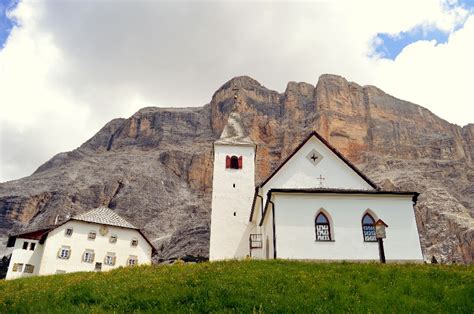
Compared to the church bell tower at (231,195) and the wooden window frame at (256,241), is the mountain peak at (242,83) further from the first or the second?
the wooden window frame at (256,241)

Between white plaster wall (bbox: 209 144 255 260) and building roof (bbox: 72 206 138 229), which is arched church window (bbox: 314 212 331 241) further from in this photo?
building roof (bbox: 72 206 138 229)

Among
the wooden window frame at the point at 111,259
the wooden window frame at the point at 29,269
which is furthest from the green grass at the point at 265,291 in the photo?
the wooden window frame at the point at 29,269

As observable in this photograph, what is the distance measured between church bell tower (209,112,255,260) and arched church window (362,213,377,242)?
48.6 feet

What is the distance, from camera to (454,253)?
87.2m

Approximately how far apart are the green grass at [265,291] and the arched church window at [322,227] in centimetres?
695

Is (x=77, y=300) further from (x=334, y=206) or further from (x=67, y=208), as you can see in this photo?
(x=67, y=208)

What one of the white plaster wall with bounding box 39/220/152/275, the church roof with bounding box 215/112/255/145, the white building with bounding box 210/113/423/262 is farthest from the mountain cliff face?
the white building with bounding box 210/113/423/262

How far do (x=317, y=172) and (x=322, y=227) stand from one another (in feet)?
19.1

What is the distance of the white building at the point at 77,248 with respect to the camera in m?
47.5

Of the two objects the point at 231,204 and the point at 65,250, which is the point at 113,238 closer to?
A: the point at 65,250

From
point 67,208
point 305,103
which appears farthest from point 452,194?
point 67,208

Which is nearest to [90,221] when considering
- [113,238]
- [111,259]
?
[113,238]

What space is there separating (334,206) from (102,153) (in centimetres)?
14127

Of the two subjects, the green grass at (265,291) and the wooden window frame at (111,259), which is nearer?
the green grass at (265,291)
